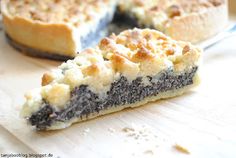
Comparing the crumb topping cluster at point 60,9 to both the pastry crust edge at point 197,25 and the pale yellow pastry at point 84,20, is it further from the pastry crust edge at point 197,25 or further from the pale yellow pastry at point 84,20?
the pastry crust edge at point 197,25

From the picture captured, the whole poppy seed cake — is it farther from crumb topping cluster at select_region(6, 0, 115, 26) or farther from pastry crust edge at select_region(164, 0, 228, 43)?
crumb topping cluster at select_region(6, 0, 115, 26)

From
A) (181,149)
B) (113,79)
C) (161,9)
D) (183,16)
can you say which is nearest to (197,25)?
(183,16)

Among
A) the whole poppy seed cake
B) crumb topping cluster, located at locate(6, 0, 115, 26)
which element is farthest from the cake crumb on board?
crumb topping cluster, located at locate(6, 0, 115, 26)

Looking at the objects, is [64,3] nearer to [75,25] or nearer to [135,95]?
[75,25]

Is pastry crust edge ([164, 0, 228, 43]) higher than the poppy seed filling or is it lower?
higher

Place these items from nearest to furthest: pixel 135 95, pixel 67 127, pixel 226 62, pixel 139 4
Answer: pixel 67 127, pixel 135 95, pixel 226 62, pixel 139 4

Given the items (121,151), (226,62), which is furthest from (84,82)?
(226,62)

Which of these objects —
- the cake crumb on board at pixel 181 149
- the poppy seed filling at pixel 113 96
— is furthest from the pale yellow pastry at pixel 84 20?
the cake crumb on board at pixel 181 149

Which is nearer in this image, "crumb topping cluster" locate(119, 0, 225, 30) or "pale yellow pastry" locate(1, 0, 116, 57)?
"pale yellow pastry" locate(1, 0, 116, 57)
